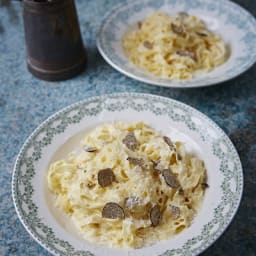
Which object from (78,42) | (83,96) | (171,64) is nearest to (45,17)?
(78,42)

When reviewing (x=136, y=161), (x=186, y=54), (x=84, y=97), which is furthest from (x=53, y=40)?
(x=136, y=161)

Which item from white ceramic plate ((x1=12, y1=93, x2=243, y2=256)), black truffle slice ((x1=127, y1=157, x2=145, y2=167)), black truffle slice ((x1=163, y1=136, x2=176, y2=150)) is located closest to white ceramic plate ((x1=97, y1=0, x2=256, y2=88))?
white ceramic plate ((x1=12, y1=93, x2=243, y2=256))

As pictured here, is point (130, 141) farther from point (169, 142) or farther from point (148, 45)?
point (148, 45)

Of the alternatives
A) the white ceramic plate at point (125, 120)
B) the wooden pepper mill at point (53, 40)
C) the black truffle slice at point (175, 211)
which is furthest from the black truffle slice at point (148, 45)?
the black truffle slice at point (175, 211)

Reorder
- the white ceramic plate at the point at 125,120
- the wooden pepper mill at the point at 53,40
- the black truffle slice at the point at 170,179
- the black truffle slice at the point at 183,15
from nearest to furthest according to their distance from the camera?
1. the white ceramic plate at the point at 125,120
2. the black truffle slice at the point at 170,179
3. the wooden pepper mill at the point at 53,40
4. the black truffle slice at the point at 183,15

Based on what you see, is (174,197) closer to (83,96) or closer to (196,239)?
(196,239)

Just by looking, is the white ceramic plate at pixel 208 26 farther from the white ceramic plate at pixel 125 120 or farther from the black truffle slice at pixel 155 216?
the black truffle slice at pixel 155 216
